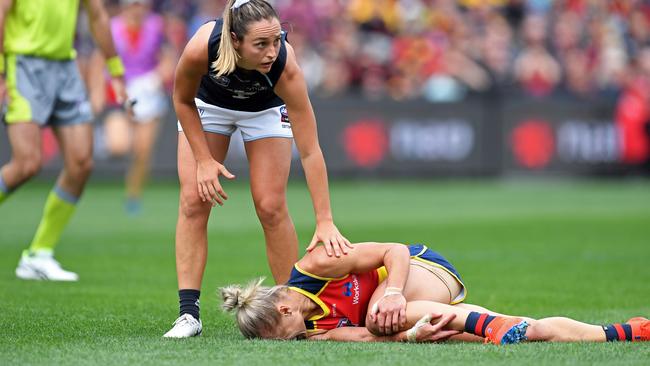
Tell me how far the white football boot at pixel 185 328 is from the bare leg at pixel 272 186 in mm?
899

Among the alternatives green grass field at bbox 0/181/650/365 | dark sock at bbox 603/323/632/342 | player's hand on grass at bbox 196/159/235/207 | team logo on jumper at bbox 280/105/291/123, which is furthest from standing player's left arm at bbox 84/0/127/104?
dark sock at bbox 603/323/632/342

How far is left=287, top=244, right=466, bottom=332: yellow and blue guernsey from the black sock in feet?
1.92

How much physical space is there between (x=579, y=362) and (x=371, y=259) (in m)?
1.31

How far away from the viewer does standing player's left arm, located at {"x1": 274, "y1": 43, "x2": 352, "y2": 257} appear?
6.18 metres

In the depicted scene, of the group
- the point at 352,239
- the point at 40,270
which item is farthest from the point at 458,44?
the point at 40,270

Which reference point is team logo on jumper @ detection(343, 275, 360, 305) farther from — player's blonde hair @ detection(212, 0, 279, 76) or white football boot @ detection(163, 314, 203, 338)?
player's blonde hair @ detection(212, 0, 279, 76)

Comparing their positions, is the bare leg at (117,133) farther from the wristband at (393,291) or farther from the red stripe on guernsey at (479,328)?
the red stripe on guernsey at (479,328)

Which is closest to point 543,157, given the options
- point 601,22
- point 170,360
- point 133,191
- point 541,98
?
point 541,98

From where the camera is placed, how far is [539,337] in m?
5.83

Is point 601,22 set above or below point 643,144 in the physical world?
above

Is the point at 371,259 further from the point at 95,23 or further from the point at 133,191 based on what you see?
the point at 133,191

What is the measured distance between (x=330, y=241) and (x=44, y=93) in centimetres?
372

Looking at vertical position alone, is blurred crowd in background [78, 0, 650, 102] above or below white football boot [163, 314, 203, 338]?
above

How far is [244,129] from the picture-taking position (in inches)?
269
